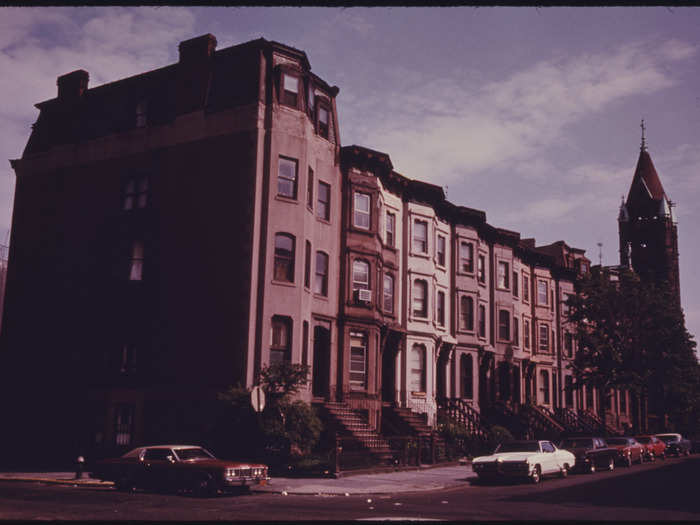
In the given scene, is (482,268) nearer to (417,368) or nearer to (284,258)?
(417,368)

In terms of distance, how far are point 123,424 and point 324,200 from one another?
1226 centimetres

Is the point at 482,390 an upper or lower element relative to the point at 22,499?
upper

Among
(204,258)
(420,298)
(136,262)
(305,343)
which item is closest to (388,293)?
(420,298)

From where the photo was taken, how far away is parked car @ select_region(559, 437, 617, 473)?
27797 mm

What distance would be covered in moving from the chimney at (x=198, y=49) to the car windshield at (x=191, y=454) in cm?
1778

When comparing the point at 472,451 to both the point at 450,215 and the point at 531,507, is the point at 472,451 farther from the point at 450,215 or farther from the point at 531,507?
the point at 531,507

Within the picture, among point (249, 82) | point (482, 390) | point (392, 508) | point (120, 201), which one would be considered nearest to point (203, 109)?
point (249, 82)

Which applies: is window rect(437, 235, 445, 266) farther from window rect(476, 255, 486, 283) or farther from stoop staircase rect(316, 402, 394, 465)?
stoop staircase rect(316, 402, 394, 465)

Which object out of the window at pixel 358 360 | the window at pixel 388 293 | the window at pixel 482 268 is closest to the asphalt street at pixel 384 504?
the window at pixel 358 360

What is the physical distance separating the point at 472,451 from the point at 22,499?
21401 millimetres

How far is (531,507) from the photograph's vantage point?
15.6m

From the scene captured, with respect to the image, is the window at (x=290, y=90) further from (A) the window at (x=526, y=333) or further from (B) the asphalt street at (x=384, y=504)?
(A) the window at (x=526, y=333)

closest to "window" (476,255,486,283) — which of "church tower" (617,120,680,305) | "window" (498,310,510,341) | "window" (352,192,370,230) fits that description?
"window" (498,310,510,341)

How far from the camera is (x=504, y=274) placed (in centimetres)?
4747
